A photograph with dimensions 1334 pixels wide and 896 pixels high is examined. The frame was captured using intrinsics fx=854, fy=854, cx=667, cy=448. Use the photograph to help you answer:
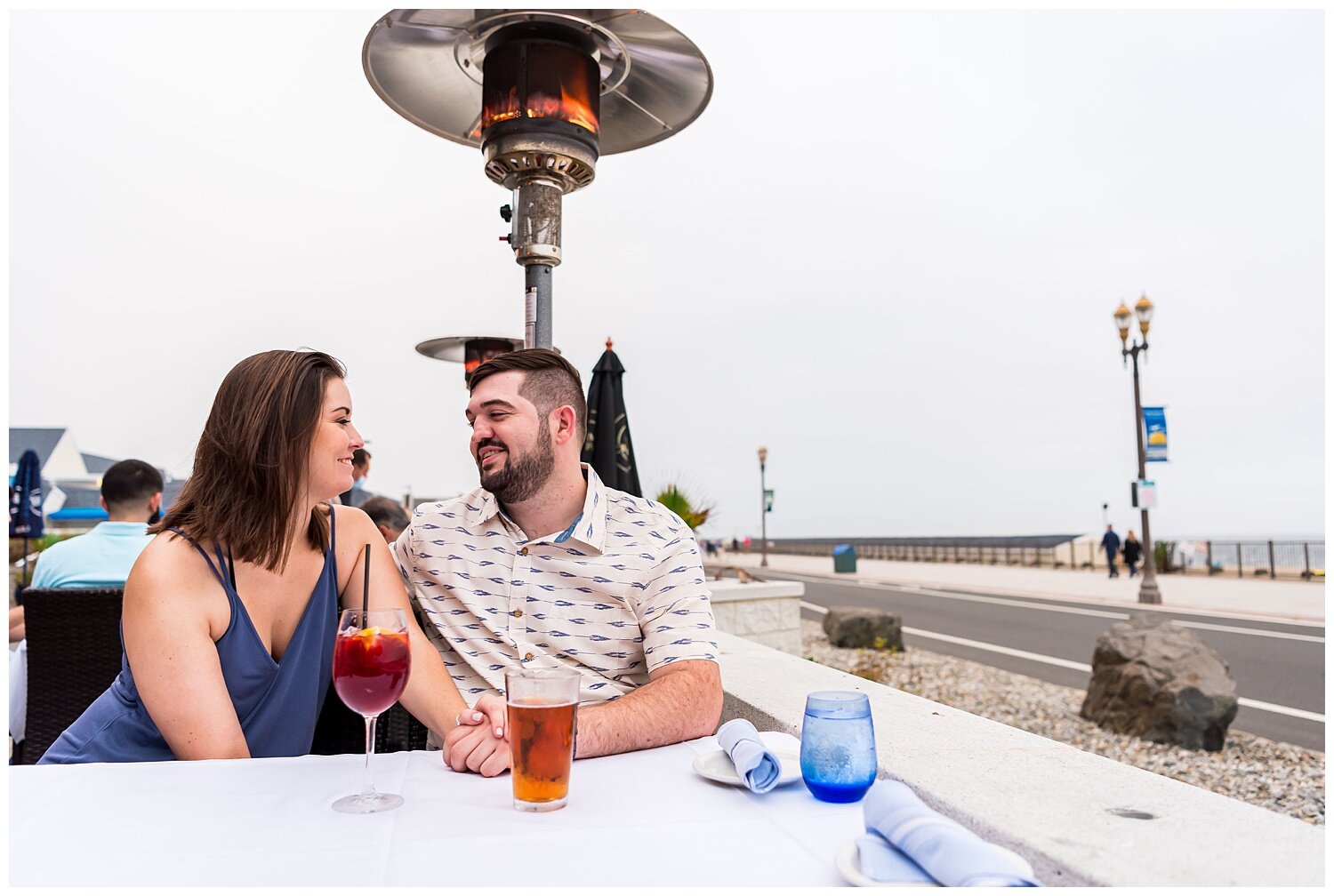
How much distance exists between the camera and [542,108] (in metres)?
3.05

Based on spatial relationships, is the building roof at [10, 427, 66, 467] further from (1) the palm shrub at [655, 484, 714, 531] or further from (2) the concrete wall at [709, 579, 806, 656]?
(2) the concrete wall at [709, 579, 806, 656]

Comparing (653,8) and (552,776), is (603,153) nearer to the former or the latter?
(653,8)

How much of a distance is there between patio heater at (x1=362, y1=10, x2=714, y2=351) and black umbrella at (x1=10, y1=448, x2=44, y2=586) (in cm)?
669

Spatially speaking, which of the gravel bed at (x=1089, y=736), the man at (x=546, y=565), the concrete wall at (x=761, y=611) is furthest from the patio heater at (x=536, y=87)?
the gravel bed at (x=1089, y=736)

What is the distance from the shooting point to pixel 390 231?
7547 mm

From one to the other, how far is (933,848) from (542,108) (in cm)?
275

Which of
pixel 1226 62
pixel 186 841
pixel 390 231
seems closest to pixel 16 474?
pixel 390 231

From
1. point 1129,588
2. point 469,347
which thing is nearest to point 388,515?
point 469,347

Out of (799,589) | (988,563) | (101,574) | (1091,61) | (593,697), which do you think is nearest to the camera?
(593,697)

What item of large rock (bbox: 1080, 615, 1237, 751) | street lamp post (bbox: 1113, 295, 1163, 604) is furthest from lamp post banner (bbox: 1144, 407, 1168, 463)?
large rock (bbox: 1080, 615, 1237, 751)

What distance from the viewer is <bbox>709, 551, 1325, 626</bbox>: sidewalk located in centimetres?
1335

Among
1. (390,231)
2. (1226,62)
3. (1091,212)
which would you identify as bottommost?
(390,231)

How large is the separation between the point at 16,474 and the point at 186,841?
8964mm

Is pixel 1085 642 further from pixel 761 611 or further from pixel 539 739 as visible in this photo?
pixel 539 739
